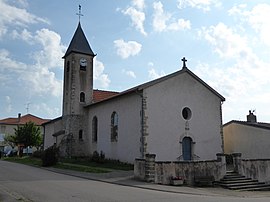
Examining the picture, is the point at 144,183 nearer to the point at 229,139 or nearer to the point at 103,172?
the point at 103,172

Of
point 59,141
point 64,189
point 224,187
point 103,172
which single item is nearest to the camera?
point 64,189

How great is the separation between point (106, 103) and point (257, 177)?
14.0m

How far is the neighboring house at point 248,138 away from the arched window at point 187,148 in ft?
19.6

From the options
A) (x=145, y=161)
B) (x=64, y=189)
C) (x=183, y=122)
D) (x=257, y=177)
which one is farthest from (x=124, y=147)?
(x=64, y=189)

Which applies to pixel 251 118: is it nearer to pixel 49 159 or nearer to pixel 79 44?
pixel 49 159

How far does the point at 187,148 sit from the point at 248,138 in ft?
21.1

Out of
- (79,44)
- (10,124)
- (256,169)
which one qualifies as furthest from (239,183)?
(10,124)

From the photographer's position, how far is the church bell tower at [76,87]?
31812 millimetres

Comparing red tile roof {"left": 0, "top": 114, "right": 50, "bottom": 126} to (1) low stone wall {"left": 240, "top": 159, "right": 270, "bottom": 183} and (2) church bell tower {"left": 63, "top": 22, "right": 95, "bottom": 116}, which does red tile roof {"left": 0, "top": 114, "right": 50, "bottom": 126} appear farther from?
(1) low stone wall {"left": 240, "top": 159, "right": 270, "bottom": 183}

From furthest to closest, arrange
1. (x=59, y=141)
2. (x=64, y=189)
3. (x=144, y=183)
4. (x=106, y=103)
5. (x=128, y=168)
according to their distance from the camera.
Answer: (x=59, y=141)
(x=106, y=103)
(x=128, y=168)
(x=144, y=183)
(x=64, y=189)

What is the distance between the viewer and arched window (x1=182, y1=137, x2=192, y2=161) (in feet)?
77.9

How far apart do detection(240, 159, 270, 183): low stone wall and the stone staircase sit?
49 centimetres

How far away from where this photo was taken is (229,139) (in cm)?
2933

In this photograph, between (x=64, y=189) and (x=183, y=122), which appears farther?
(x=183, y=122)
